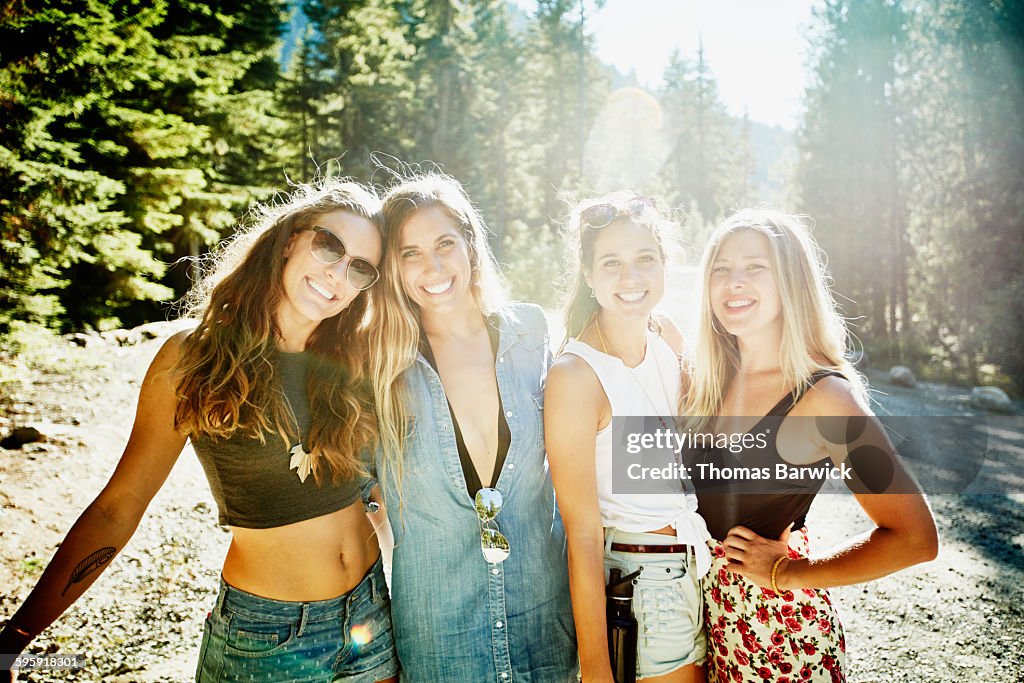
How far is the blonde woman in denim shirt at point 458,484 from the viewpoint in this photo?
2.36 m

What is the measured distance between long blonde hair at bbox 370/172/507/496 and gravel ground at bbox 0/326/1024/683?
122 inches

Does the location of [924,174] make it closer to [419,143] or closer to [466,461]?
[419,143]

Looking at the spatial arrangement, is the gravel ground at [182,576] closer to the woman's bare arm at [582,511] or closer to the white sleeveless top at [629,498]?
the white sleeveless top at [629,498]

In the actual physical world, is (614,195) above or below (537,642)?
above

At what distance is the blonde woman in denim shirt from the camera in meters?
2.36

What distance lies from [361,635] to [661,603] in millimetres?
1269

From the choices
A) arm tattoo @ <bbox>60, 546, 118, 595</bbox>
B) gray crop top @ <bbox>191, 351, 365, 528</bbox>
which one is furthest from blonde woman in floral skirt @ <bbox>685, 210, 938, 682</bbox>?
arm tattoo @ <bbox>60, 546, 118, 595</bbox>

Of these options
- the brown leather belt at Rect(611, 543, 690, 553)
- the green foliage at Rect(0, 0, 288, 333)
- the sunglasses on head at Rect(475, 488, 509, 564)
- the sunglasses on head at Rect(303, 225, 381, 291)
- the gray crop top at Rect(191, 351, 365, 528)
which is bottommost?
the brown leather belt at Rect(611, 543, 690, 553)

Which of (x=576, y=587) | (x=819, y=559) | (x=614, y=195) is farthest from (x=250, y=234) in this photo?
(x=819, y=559)

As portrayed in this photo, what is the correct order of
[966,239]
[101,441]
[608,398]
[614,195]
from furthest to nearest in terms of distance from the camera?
[966,239] < [101,441] < [614,195] < [608,398]

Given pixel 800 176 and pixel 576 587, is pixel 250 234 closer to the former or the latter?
pixel 576 587

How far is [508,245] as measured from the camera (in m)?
20.9

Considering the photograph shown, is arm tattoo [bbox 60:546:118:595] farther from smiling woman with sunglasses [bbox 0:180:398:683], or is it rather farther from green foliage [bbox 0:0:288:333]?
green foliage [bbox 0:0:288:333]

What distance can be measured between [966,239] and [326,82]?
21.3 m
